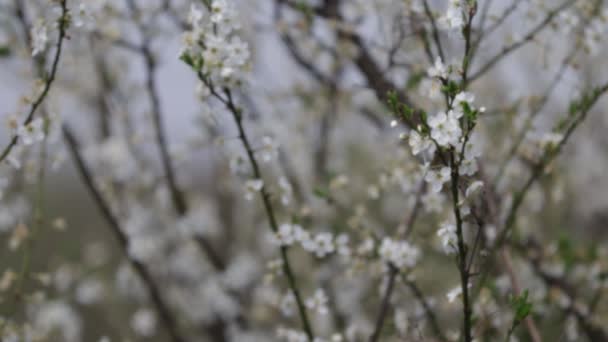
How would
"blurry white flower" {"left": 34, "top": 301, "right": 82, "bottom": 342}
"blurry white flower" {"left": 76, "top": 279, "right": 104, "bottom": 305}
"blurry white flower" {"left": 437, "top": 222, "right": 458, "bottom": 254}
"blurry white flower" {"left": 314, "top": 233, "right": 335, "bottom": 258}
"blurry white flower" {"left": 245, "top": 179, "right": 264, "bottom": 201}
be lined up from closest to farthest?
1. "blurry white flower" {"left": 437, "top": 222, "right": 458, "bottom": 254}
2. "blurry white flower" {"left": 245, "top": 179, "right": 264, "bottom": 201}
3. "blurry white flower" {"left": 314, "top": 233, "right": 335, "bottom": 258}
4. "blurry white flower" {"left": 34, "top": 301, "right": 82, "bottom": 342}
5. "blurry white flower" {"left": 76, "top": 279, "right": 104, "bottom": 305}

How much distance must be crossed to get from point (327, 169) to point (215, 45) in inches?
98.0

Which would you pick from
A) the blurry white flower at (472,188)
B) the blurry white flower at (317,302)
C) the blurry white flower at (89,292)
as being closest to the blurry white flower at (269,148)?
the blurry white flower at (317,302)

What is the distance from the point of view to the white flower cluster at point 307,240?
7.04 ft

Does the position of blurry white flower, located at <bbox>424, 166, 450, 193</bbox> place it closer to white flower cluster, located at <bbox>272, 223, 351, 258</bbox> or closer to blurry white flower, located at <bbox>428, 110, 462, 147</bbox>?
blurry white flower, located at <bbox>428, 110, 462, 147</bbox>

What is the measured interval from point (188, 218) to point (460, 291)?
2582mm

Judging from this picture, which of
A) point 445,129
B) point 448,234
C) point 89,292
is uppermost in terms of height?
point 89,292

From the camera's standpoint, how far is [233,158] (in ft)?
6.92

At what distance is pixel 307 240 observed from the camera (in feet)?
7.20

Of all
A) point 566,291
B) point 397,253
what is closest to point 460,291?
point 397,253

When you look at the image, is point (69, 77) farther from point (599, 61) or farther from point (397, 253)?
point (599, 61)

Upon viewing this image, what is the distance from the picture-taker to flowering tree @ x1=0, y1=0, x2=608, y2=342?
184 centimetres

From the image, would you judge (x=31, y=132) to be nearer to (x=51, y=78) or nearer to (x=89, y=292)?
(x=51, y=78)

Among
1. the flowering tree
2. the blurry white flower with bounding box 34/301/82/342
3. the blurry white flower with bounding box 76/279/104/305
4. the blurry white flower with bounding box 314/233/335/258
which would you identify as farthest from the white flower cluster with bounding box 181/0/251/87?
the blurry white flower with bounding box 76/279/104/305

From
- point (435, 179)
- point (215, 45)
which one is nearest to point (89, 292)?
point (215, 45)
